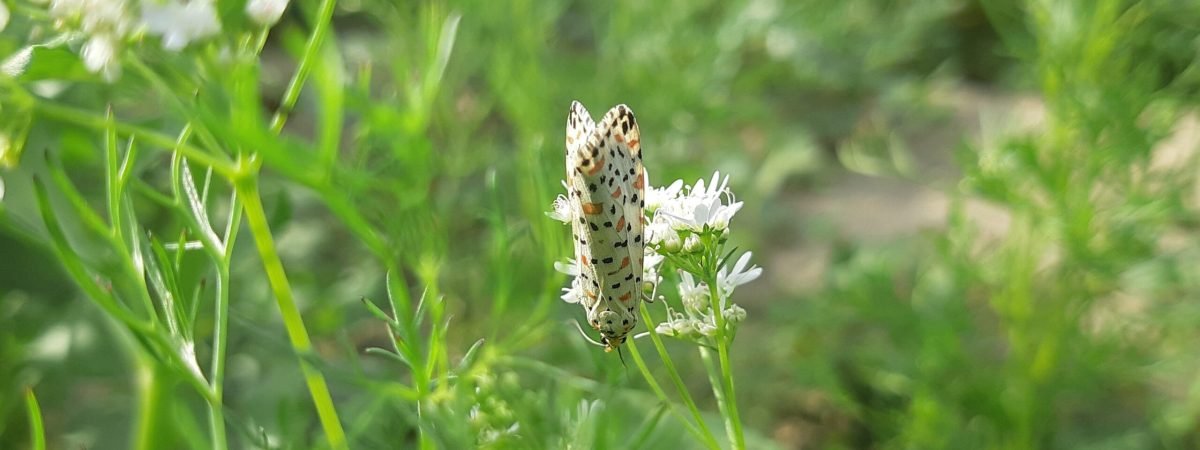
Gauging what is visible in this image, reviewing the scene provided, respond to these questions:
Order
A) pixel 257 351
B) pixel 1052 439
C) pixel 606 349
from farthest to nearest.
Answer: pixel 1052 439 → pixel 257 351 → pixel 606 349

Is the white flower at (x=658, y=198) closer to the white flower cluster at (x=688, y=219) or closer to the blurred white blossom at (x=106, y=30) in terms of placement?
the white flower cluster at (x=688, y=219)

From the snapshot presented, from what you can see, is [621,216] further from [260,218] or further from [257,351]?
[257,351]

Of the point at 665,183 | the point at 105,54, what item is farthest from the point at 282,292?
the point at 665,183

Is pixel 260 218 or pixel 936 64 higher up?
pixel 936 64

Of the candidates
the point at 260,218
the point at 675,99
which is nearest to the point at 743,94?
the point at 675,99

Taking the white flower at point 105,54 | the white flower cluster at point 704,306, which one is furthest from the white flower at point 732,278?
the white flower at point 105,54

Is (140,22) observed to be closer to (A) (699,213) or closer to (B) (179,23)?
(B) (179,23)
